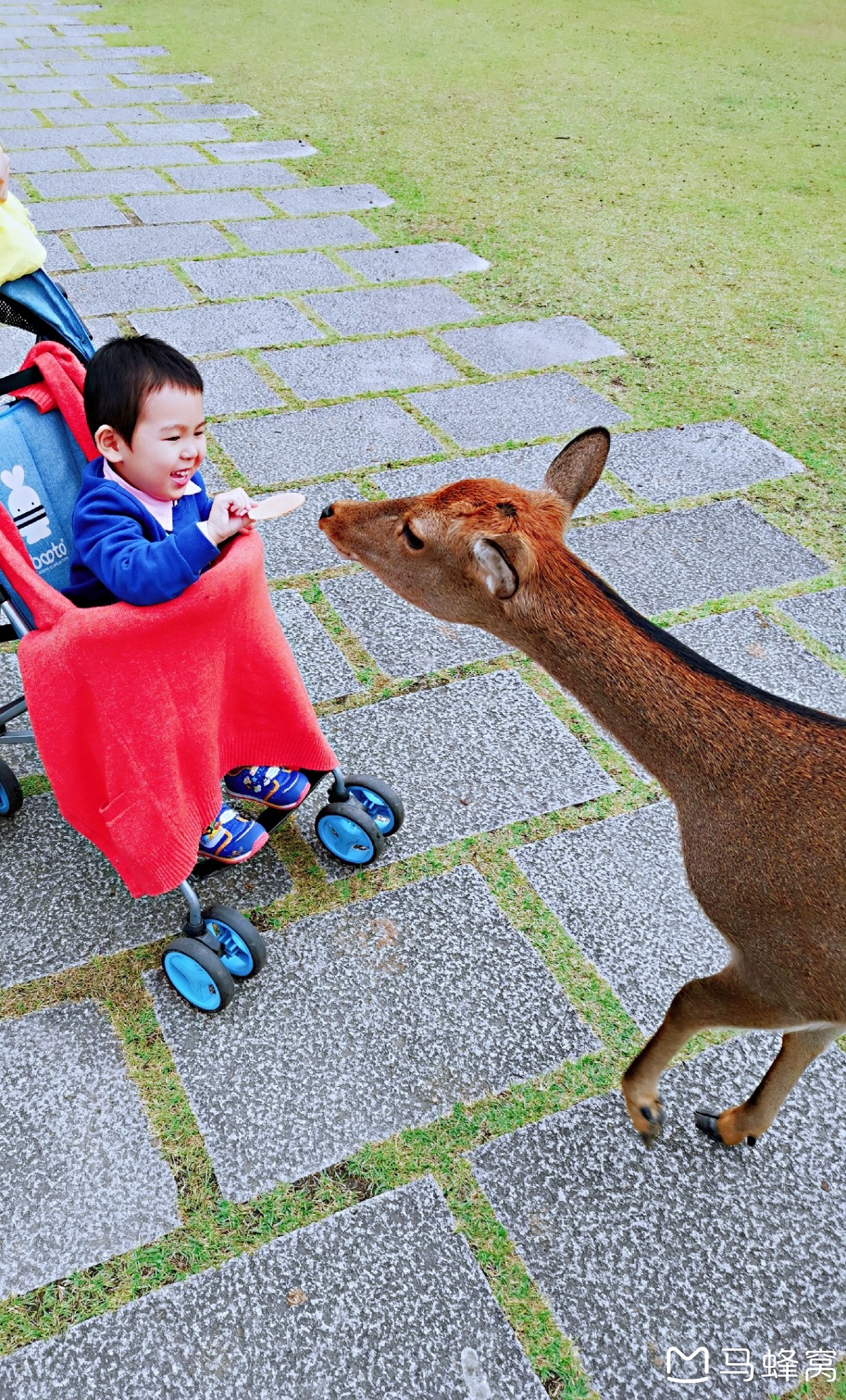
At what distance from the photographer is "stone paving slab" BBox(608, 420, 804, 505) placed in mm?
4617

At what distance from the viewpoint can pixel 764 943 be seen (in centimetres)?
196

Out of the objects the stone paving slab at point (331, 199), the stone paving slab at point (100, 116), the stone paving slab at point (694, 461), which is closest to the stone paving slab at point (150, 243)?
the stone paving slab at point (331, 199)

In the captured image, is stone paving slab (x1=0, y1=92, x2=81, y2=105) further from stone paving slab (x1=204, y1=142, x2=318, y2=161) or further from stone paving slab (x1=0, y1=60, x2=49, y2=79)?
stone paving slab (x1=204, y1=142, x2=318, y2=161)

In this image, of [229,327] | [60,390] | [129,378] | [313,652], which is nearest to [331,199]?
[229,327]

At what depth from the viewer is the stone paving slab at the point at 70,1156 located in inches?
82.1

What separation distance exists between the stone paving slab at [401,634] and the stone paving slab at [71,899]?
96 cm

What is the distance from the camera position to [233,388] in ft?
16.4

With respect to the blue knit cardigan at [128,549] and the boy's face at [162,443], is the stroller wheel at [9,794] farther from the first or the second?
the boy's face at [162,443]

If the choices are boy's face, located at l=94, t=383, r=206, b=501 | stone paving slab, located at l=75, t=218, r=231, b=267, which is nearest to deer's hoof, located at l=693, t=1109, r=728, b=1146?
boy's face, located at l=94, t=383, r=206, b=501

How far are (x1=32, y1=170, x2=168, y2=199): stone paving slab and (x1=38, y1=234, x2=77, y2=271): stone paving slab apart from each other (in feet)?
2.87

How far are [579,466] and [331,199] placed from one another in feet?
19.3

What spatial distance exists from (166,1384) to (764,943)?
4.63ft

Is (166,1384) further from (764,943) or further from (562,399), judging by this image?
(562,399)

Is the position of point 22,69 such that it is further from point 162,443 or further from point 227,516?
point 227,516
